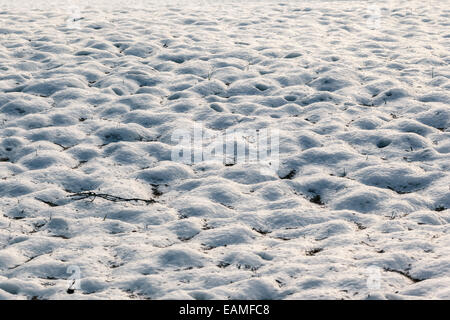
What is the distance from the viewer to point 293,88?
6.93 metres

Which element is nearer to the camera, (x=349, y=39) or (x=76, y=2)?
(x=349, y=39)

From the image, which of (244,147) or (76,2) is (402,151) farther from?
(76,2)

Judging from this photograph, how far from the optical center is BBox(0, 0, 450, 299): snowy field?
378cm

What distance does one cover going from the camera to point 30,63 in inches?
301

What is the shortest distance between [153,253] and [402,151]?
2.75 meters

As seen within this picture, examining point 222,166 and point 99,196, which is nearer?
point 99,196

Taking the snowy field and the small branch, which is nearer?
the snowy field

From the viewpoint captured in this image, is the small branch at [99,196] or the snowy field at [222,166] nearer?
the snowy field at [222,166]

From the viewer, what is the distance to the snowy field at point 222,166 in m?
3.78

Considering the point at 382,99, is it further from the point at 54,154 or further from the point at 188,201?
the point at 54,154

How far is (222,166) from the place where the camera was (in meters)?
5.28
